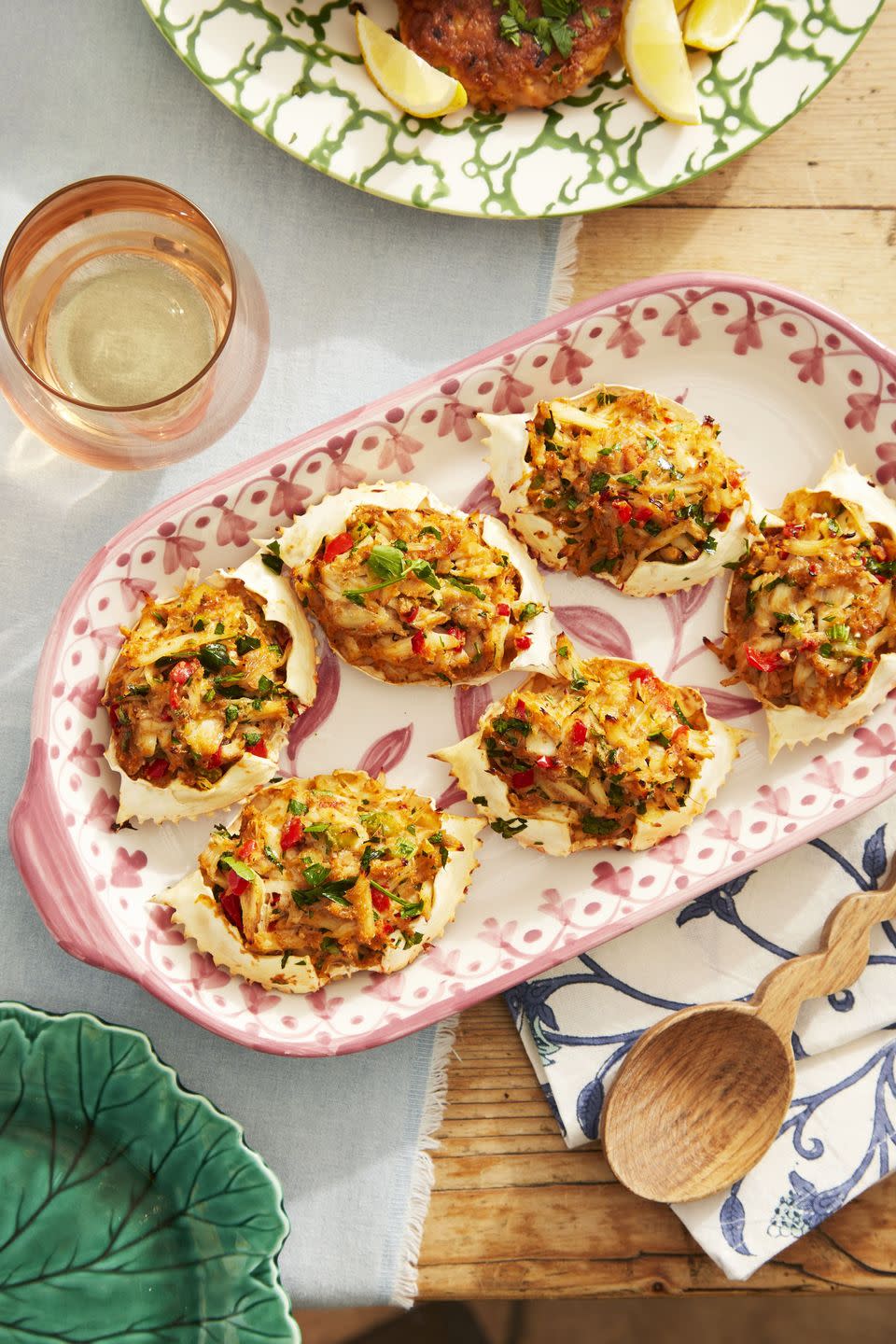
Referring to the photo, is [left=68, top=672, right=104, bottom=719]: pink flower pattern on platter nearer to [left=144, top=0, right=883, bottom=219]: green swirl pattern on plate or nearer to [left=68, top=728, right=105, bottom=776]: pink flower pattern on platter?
[left=68, top=728, right=105, bottom=776]: pink flower pattern on platter

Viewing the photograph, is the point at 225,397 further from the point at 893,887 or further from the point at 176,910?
the point at 893,887

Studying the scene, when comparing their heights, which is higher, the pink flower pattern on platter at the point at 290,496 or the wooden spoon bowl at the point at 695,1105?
the pink flower pattern on platter at the point at 290,496

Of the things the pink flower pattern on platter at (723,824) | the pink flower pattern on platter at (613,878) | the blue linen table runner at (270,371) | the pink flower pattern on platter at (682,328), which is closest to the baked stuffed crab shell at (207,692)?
the blue linen table runner at (270,371)

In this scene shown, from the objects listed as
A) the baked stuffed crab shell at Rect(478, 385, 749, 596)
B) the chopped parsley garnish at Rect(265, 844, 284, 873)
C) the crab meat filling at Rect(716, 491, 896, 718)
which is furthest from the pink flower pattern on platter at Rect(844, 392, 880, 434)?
the chopped parsley garnish at Rect(265, 844, 284, 873)

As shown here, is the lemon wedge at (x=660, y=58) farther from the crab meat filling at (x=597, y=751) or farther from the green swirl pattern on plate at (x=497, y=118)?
the crab meat filling at (x=597, y=751)

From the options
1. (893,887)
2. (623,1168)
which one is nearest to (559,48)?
(893,887)
